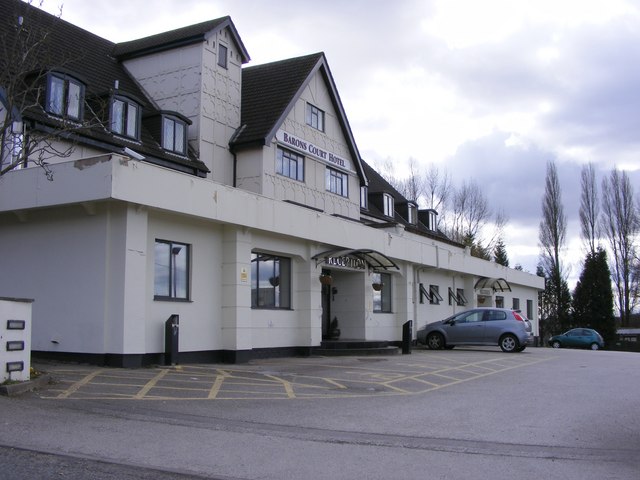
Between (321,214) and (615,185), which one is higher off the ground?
(615,185)

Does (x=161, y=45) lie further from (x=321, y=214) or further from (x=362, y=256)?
(x=362, y=256)

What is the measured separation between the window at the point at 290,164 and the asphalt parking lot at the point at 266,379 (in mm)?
8787

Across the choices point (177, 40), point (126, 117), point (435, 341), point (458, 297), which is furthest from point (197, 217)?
point (458, 297)

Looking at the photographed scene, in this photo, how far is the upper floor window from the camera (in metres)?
27.7

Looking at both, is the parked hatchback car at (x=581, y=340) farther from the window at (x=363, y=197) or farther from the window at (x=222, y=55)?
the window at (x=222, y=55)

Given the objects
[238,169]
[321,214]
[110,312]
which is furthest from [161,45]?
[110,312]

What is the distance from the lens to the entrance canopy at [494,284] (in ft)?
122

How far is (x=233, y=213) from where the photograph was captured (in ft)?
58.5

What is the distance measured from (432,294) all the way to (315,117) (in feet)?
33.6

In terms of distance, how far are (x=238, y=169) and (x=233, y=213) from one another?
7.43 meters

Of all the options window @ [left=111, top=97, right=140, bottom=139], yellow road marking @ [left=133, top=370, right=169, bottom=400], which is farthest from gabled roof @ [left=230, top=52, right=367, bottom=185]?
yellow road marking @ [left=133, top=370, right=169, bottom=400]

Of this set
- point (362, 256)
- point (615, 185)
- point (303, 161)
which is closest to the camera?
point (362, 256)

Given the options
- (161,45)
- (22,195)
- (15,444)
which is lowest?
(15,444)

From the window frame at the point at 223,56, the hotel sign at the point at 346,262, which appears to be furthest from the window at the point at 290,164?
the hotel sign at the point at 346,262
